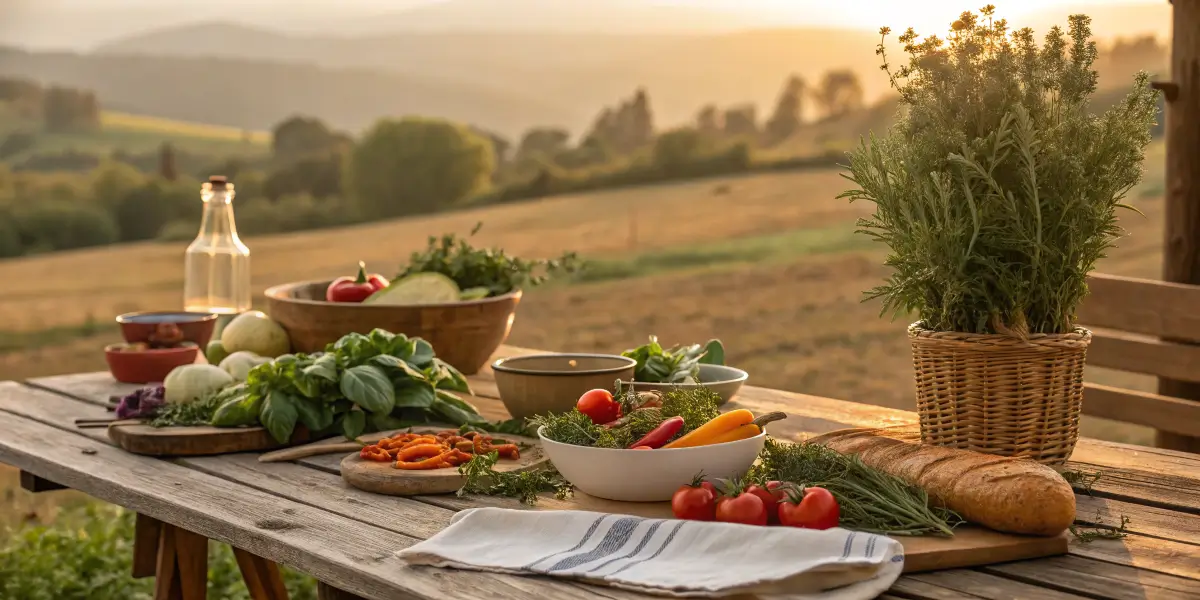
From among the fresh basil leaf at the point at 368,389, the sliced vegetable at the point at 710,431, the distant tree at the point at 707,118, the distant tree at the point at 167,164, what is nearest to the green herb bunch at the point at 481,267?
the fresh basil leaf at the point at 368,389

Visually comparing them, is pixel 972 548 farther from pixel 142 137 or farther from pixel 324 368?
pixel 142 137

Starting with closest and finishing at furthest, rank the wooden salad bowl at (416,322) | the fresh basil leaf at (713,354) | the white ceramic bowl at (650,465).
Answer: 1. the white ceramic bowl at (650,465)
2. the fresh basil leaf at (713,354)
3. the wooden salad bowl at (416,322)

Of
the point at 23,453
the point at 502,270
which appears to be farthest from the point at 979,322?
the point at 23,453

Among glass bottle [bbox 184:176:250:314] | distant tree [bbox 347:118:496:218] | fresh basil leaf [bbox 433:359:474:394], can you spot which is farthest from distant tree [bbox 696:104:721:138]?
fresh basil leaf [bbox 433:359:474:394]

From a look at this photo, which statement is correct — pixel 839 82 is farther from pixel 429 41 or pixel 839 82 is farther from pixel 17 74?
pixel 17 74

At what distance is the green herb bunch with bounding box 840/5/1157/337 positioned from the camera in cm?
196

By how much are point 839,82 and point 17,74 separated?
9.30 meters

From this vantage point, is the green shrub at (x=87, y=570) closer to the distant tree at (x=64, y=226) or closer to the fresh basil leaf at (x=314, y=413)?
the fresh basil leaf at (x=314, y=413)

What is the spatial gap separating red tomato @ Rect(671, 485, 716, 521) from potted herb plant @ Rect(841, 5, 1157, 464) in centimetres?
57

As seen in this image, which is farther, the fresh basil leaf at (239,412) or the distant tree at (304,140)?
the distant tree at (304,140)

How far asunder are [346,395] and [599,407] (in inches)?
24.8

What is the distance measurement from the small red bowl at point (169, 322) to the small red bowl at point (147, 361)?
2.5 inches

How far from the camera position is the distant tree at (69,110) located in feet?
40.2

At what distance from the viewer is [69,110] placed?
40.6 ft
